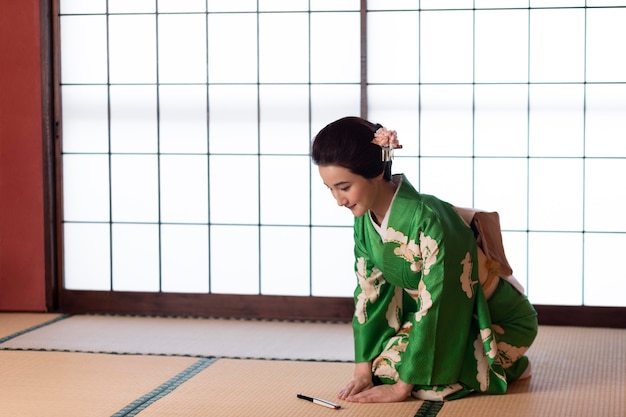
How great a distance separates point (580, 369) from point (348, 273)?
1513mm

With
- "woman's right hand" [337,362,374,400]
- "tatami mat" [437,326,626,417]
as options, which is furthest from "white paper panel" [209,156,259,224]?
"woman's right hand" [337,362,374,400]

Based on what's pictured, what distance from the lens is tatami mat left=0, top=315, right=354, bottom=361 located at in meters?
4.24

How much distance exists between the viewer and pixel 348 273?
5.03 m

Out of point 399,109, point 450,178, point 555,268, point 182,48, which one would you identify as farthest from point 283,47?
point 555,268

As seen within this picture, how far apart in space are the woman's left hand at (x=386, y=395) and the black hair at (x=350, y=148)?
73cm

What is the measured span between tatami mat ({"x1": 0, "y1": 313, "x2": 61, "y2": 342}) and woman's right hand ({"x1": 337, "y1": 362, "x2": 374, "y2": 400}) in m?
1.91

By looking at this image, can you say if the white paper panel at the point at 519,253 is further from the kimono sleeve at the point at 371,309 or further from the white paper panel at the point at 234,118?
the kimono sleeve at the point at 371,309

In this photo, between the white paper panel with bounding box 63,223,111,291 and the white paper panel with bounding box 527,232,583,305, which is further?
the white paper panel with bounding box 63,223,111,291

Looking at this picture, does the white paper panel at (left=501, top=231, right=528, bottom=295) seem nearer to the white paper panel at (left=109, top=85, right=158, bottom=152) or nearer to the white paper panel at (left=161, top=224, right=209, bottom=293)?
the white paper panel at (left=161, top=224, right=209, bottom=293)

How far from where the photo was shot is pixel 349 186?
3211mm

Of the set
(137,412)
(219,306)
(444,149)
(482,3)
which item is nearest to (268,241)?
(219,306)

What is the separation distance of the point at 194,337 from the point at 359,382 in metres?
1.33

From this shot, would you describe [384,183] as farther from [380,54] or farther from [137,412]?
[380,54]

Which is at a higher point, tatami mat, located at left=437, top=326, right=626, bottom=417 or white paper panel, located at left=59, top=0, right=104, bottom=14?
white paper panel, located at left=59, top=0, right=104, bottom=14
